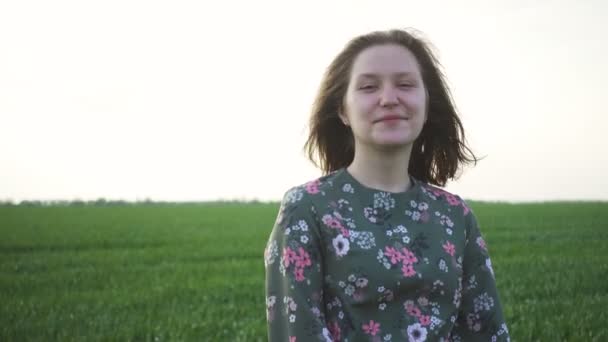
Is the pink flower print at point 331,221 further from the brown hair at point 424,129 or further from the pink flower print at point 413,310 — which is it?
the brown hair at point 424,129

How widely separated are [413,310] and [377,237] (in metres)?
0.32

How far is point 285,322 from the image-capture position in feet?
6.80

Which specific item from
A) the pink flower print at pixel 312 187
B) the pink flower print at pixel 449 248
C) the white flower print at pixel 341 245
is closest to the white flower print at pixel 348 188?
the pink flower print at pixel 312 187

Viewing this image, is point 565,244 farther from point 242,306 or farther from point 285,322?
point 285,322

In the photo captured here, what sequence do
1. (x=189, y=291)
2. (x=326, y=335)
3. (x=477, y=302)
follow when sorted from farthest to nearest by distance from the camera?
(x=189, y=291), (x=477, y=302), (x=326, y=335)

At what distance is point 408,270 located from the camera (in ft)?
7.02

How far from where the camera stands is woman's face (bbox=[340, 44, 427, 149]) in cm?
226

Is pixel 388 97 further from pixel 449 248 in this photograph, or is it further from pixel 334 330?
pixel 334 330

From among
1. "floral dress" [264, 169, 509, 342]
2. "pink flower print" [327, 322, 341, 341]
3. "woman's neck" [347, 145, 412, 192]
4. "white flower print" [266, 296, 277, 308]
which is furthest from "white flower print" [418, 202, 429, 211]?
"white flower print" [266, 296, 277, 308]

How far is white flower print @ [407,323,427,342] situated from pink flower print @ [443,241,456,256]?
0.33 meters

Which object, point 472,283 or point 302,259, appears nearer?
point 302,259

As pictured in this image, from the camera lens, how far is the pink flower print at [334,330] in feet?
6.93

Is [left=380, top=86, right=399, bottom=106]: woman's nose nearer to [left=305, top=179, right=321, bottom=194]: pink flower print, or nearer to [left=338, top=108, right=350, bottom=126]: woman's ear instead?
[left=338, top=108, right=350, bottom=126]: woman's ear

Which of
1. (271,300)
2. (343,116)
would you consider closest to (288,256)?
(271,300)
